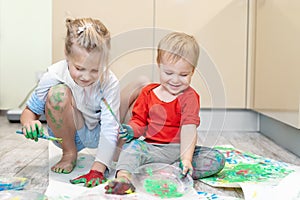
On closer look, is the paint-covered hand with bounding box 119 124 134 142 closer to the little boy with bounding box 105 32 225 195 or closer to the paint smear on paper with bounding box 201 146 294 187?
the little boy with bounding box 105 32 225 195

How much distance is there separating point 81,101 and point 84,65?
5.8 inches

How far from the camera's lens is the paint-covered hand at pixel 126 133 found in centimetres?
95

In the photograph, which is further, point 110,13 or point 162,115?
point 110,13

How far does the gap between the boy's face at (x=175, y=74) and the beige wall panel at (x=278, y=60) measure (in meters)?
0.49

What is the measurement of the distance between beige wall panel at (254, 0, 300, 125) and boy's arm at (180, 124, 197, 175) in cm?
43

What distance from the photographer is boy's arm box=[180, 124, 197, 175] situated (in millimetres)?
942

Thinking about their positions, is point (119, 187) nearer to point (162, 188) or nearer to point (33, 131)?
point (162, 188)

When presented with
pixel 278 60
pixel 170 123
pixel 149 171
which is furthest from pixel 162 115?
pixel 278 60

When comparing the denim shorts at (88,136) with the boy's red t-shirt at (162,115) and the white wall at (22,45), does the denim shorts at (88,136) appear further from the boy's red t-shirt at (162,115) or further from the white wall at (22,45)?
the white wall at (22,45)

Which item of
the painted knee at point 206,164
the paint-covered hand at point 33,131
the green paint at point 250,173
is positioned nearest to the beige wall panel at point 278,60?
the green paint at point 250,173

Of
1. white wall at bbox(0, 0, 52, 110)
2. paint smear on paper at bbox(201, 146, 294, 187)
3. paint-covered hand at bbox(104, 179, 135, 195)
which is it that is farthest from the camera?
white wall at bbox(0, 0, 52, 110)

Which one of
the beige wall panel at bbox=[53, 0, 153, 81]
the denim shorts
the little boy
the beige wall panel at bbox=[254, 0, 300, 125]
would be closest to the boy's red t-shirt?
the little boy

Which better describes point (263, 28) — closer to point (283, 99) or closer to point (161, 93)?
point (283, 99)

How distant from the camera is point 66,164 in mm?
1076
